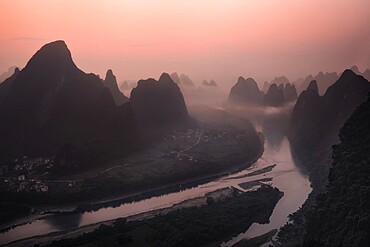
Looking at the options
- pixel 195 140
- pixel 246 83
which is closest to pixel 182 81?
pixel 246 83

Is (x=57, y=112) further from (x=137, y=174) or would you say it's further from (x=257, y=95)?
(x=257, y=95)

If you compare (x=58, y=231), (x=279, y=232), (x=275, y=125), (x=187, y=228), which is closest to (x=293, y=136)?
(x=275, y=125)

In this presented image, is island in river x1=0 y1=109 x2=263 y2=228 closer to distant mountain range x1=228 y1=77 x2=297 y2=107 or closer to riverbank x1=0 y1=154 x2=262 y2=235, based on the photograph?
riverbank x1=0 y1=154 x2=262 y2=235

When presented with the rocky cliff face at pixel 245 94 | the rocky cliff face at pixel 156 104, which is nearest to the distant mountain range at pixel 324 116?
the rocky cliff face at pixel 156 104

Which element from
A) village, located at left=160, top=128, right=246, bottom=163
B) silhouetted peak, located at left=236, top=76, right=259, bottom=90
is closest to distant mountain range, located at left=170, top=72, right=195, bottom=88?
silhouetted peak, located at left=236, top=76, right=259, bottom=90

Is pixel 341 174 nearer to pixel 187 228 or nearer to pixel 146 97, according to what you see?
pixel 187 228

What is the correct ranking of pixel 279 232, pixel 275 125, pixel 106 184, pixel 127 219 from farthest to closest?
1. pixel 275 125
2. pixel 106 184
3. pixel 127 219
4. pixel 279 232

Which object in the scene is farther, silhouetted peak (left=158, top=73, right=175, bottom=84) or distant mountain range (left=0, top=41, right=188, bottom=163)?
silhouetted peak (left=158, top=73, right=175, bottom=84)
